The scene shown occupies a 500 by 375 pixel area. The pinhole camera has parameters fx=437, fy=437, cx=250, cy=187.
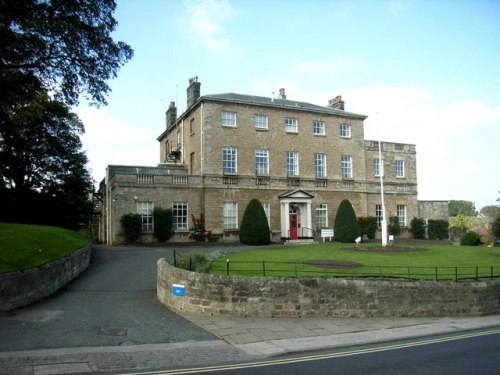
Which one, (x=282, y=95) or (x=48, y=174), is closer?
(x=48, y=174)

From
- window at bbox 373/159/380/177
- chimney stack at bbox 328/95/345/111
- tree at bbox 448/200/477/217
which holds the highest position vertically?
chimney stack at bbox 328/95/345/111

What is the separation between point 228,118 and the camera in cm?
3672

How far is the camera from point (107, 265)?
22484mm

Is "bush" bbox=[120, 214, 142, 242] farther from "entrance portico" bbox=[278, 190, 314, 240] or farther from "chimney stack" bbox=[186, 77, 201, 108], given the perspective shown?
"chimney stack" bbox=[186, 77, 201, 108]

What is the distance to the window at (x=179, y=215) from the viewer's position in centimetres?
3384

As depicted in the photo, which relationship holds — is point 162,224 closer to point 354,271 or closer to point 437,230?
point 354,271

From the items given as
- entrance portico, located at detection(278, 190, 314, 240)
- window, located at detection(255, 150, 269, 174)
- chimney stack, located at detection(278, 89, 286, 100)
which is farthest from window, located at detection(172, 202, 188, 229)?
chimney stack, located at detection(278, 89, 286, 100)

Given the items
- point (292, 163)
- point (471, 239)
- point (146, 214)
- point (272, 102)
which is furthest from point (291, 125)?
point (471, 239)

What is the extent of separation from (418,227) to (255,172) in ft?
61.9

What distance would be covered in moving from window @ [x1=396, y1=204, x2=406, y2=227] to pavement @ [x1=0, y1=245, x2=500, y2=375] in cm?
2988

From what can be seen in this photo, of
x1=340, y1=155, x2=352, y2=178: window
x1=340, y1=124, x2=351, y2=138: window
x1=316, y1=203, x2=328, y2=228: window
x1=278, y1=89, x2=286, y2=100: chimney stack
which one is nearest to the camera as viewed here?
x1=316, y1=203, x2=328, y2=228: window

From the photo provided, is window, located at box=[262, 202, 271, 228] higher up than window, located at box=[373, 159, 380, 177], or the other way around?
window, located at box=[373, 159, 380, 177]

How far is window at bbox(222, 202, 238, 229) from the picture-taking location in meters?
35.4

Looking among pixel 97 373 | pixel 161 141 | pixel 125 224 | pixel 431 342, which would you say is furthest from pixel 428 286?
pixel 161 141
